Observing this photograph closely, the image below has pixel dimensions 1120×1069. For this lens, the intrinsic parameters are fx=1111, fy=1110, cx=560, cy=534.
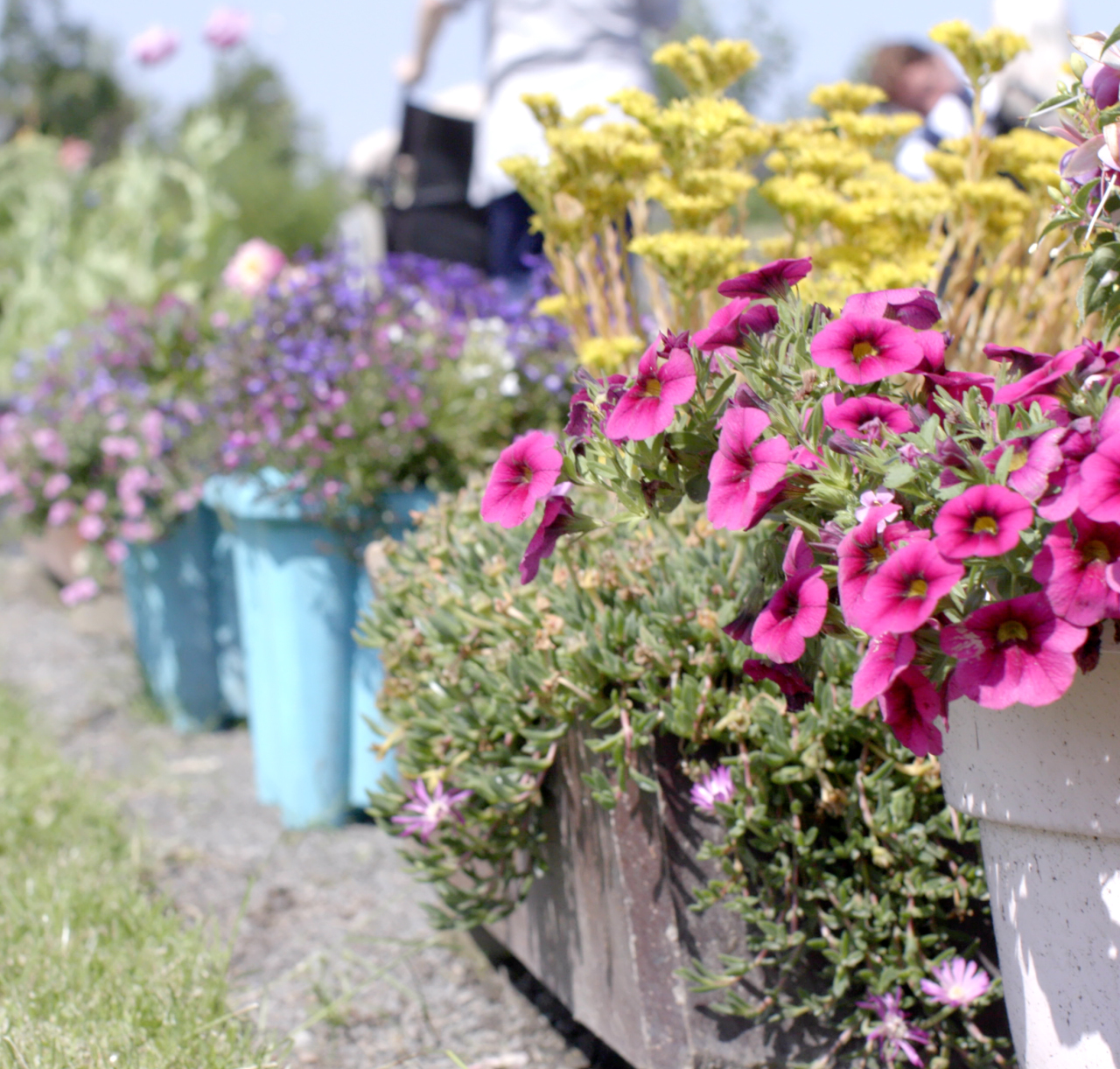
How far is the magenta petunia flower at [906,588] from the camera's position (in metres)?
0.88

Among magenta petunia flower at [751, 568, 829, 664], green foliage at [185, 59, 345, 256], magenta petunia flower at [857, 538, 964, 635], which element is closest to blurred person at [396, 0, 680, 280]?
magenta petunia flower at [751, 568, 829, 664]

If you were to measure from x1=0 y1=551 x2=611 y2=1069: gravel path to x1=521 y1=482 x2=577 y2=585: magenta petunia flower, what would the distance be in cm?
83

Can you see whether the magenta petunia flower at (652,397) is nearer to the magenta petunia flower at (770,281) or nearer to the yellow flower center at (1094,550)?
the magenta petunia flower at (770,281)

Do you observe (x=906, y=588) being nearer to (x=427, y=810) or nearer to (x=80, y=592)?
(x=427, y=810)

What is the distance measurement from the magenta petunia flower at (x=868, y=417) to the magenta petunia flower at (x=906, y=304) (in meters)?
0.11

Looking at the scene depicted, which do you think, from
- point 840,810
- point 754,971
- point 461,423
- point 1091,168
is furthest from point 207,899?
point 1091,168

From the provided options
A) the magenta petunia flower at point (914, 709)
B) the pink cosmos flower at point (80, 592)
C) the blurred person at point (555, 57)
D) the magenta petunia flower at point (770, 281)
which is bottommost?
the pink cosmos flower at point (80, 592)

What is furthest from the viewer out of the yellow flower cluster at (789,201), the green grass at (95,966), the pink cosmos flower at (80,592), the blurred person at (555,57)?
the pink cosmos flower at (80,592)

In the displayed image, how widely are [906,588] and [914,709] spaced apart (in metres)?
0.14

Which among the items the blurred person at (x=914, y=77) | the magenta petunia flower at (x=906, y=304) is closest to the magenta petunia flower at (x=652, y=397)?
the magenta petunia flower at (x=906, y=304)

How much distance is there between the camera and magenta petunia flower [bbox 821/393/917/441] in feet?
3.39

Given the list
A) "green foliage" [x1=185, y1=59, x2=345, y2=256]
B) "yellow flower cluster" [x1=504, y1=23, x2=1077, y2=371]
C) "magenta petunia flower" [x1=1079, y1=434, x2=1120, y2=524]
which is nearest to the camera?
"magenta petunia flower" [x1=1079, y1=434, x2=1120, y2=524]

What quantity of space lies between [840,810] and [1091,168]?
2.64 feet

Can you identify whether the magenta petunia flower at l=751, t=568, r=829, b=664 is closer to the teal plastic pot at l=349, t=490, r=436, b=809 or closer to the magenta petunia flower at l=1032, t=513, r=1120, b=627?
the magenta petunia flower at l=1032, t=513, r=1120, b=627
